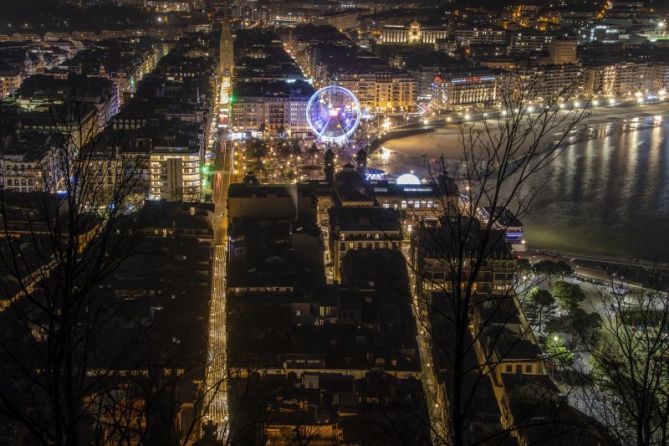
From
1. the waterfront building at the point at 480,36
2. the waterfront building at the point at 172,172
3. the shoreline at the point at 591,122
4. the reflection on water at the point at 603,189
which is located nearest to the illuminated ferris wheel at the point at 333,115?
the shoreline at the point at 591,122

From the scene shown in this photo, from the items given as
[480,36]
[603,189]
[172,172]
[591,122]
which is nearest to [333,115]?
[172,172]

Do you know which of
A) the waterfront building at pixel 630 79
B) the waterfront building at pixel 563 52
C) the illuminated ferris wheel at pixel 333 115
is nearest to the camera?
the illuminated ferris wheel at pixel 333 115

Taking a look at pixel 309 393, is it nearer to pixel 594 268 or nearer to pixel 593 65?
pixel 594 268

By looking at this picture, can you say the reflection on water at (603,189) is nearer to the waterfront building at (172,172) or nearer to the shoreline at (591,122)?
the shoreline at (591,122)

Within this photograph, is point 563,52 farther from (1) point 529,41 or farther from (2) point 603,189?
(2) point 603,189

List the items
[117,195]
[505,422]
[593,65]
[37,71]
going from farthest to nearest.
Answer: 1. [593,65]
2. [37,71]
3. [505,422]
4. [117,195]

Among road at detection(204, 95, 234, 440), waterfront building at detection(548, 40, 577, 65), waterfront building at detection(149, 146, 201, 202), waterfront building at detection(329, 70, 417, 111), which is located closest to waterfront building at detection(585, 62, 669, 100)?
waterfront building at detection(548, 40, 577, 65)

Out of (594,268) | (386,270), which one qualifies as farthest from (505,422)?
(594,268)
